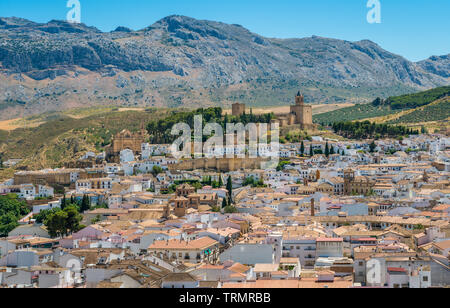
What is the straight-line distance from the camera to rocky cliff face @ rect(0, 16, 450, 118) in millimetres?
81375

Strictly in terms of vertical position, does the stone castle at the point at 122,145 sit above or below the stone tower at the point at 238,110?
Result: below

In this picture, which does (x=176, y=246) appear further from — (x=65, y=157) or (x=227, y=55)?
(x=227, y=55)

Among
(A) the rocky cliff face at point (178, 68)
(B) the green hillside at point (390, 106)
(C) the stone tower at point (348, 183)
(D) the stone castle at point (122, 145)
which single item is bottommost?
(C) the stone tower at point (348, 183)

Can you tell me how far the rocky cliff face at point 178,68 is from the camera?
81.4 metres

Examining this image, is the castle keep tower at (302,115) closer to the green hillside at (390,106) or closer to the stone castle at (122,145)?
the stone castle at (122,145)

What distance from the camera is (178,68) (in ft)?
313

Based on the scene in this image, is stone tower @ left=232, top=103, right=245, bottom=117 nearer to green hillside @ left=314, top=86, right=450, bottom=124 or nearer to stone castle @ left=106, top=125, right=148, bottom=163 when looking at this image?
stone castle @ left=106, top=125, right=148, bottom=163

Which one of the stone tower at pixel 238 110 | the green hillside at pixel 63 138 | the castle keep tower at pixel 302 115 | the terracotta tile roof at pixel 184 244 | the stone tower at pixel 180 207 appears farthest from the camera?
the castle keep tower at pixel 302 115

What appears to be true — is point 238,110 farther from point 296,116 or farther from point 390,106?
point 390,106

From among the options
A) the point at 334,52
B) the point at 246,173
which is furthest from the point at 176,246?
the point at 334,52

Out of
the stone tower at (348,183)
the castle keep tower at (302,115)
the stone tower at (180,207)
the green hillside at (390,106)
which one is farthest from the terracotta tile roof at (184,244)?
the green hillside at (390,106)

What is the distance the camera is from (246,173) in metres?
28.3

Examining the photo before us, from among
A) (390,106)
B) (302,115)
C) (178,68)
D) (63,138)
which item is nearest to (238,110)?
(302,115)

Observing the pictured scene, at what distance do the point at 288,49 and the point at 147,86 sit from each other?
125ft
